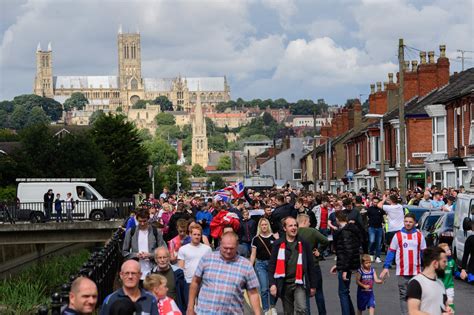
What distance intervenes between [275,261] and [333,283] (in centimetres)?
925

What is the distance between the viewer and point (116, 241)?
21719 mm

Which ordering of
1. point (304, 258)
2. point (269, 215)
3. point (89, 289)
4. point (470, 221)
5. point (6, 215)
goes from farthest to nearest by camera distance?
point (6, 215)
point (269, 215)
point (470, 221)
point (304, 258)
point (89, 289)

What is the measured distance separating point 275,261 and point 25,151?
63.5 metres

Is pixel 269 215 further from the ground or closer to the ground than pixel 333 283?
further from the ground

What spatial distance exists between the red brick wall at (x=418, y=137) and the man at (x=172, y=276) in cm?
3909

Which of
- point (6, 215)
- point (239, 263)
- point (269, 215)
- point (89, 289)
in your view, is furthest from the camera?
point (6, 215)

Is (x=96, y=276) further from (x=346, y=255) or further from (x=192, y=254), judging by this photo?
(x=346, y=255)

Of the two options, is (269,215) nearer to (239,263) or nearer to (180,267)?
(180,267)

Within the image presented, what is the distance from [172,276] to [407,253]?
3416 mm

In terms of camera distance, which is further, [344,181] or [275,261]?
[344,181]

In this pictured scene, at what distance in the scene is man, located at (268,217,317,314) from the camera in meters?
14.4

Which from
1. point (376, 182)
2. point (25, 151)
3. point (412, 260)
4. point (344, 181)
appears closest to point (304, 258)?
point (412, 260)

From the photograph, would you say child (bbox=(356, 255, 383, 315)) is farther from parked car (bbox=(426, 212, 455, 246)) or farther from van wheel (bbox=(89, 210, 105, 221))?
van wheel (bbox=(89, 210, 105, 221))

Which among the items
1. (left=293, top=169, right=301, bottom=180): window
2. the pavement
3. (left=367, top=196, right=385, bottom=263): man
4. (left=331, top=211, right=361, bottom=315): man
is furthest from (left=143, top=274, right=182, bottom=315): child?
(left=293, top=169, right=301, bottom=180): window
